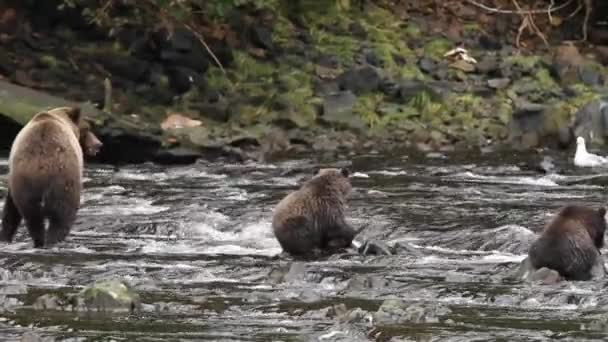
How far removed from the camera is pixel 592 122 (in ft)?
74.5

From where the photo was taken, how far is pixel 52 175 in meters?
12.9

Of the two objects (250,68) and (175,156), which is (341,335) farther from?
(250,68)

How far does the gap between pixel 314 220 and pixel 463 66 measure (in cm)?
1355

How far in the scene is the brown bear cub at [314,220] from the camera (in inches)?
505

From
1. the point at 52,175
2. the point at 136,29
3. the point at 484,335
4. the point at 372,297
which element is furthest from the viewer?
the point at 136,29

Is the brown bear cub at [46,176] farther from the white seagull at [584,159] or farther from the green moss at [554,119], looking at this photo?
the green moss at [554,119]

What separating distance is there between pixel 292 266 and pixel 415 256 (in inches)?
63.4

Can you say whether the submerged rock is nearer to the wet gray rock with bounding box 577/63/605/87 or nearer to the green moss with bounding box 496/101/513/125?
the green moss with bounding box 496/101/513/125

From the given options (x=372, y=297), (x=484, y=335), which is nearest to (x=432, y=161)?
(x=372, y=297)

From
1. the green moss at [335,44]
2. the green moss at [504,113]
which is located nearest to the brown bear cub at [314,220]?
the green moss at [504,113]

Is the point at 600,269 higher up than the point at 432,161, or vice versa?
the point at 600,269

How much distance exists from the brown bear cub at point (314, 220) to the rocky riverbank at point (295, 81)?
25.5 ft

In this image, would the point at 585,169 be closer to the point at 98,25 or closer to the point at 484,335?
the point at 98,25

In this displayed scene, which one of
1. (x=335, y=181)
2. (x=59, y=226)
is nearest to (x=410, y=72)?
(x=335, y=181)
